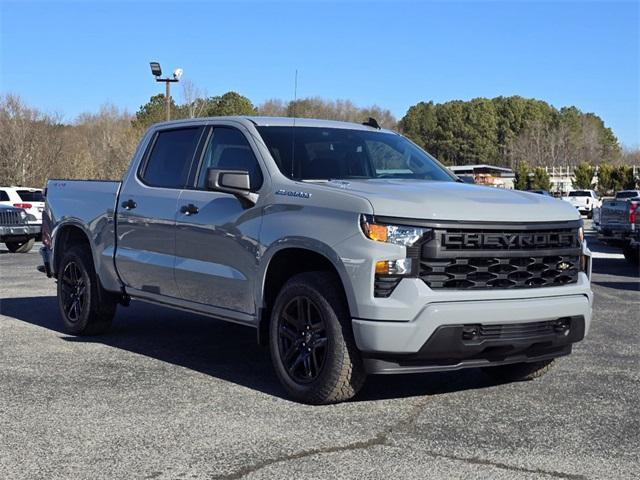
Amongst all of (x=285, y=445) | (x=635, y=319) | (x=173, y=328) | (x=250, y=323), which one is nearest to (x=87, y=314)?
(x=173, y=328)

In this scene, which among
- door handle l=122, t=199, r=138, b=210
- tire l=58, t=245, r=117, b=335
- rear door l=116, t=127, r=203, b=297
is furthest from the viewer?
tire l=58, t=245, r=117, b=335

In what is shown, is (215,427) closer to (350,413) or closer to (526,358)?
(350,413)

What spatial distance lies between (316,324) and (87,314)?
319cm

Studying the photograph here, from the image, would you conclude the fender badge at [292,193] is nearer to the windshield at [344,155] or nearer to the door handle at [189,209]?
the windshield at [344,155]

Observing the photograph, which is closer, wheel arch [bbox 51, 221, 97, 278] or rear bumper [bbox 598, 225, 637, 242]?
wheel arch [bbox 51, 221, 97, 278]

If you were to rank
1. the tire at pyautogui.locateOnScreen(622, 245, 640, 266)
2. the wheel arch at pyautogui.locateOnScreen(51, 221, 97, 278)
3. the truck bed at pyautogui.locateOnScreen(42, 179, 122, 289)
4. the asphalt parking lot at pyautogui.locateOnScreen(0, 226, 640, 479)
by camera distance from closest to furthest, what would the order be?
the asphalt parking lot at pyautogui.locateOnScreen(0, 226, 640, 479) < the truck bed at pyautogui.locateOnScreen(42, 179, 122, 289) < the wheel arch at pyautogui.locateOnScreen(51, 221, 97, 278) < the tire at pyautogui.locateOnScreen(622, 245, 640, 266)

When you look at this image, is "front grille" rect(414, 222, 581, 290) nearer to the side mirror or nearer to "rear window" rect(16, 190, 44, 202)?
the side mirror

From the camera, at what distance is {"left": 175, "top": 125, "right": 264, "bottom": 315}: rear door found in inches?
239

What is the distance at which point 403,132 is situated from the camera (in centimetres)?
12250

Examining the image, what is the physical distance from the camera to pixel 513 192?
19.6 feet

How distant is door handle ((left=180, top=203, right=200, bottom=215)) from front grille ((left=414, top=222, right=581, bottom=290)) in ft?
6.83

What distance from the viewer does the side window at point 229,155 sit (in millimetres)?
6332

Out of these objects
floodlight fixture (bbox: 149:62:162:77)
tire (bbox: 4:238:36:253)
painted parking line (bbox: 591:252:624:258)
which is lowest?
tire (bbox: 4:238:36:253)

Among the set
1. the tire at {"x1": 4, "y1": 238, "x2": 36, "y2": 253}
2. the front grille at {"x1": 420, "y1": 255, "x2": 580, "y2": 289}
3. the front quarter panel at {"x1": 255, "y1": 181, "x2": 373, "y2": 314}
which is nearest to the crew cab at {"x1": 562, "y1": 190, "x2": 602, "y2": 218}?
the tire at {"x1": 4, "y1": 238, "x2": 36, "y2": 253}
